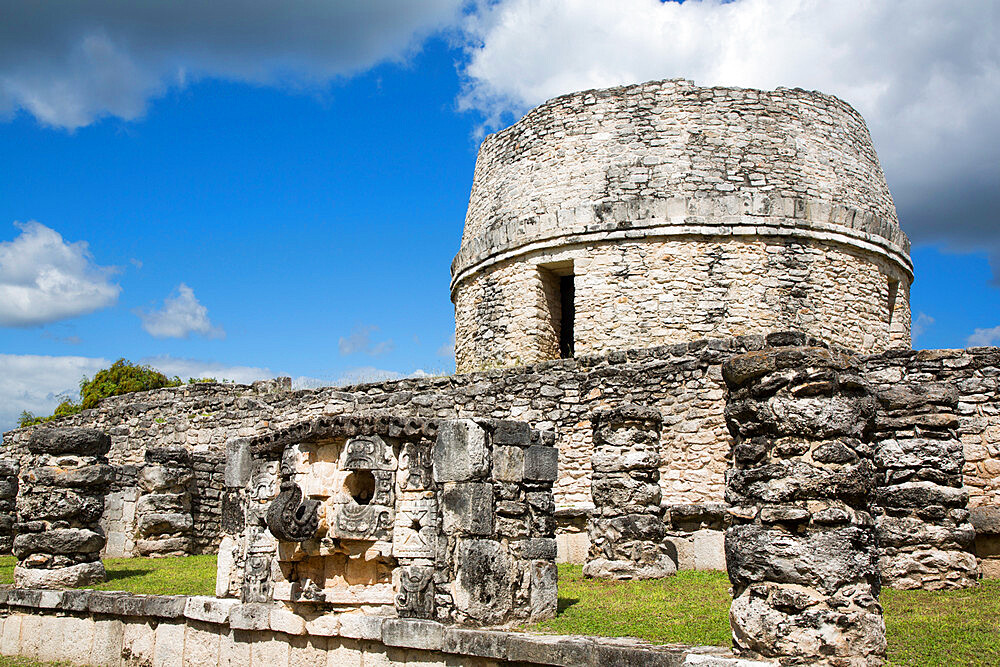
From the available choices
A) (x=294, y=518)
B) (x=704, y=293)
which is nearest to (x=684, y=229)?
(x=704, y=293)

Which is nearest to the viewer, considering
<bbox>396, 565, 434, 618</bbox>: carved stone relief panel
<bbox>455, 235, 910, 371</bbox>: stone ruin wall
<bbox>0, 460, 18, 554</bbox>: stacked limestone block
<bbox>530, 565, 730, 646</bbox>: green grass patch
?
<bbox>530, 565, 730, 646</bbox>: green grass patch

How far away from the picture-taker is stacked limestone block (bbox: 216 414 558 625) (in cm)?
555

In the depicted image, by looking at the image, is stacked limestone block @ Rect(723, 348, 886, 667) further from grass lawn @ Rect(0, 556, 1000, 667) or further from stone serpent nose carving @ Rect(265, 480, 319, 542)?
stone serpent nose carving @ Rect(265, 480, 319, 542)

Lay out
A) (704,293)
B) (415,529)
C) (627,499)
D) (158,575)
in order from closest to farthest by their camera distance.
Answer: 1. (415,529)
2. (627,499)
3. (158,575)
4. (704,293)

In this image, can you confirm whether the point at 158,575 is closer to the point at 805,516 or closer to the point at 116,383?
the point at 805,516

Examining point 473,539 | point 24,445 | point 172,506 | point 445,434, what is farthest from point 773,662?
point 24,445

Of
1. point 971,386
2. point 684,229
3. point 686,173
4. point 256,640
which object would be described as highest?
point 686,173

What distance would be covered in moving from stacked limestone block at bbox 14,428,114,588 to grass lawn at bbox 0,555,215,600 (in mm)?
402

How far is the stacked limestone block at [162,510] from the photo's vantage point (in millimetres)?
11438

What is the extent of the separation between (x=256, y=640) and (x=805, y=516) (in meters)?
4.15

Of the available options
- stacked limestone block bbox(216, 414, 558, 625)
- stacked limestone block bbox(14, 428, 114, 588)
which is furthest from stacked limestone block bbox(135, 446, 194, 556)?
stacked limestone block bbox(216, 414, 558, 625)

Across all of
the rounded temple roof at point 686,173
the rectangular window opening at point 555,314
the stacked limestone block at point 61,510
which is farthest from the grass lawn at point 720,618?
the rounded temple roof at point 686,173

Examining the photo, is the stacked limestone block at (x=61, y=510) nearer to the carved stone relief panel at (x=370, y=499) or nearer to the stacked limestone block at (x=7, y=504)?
the stacked limestone block at (x=7, y=504)

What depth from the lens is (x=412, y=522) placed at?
18.6 ft
